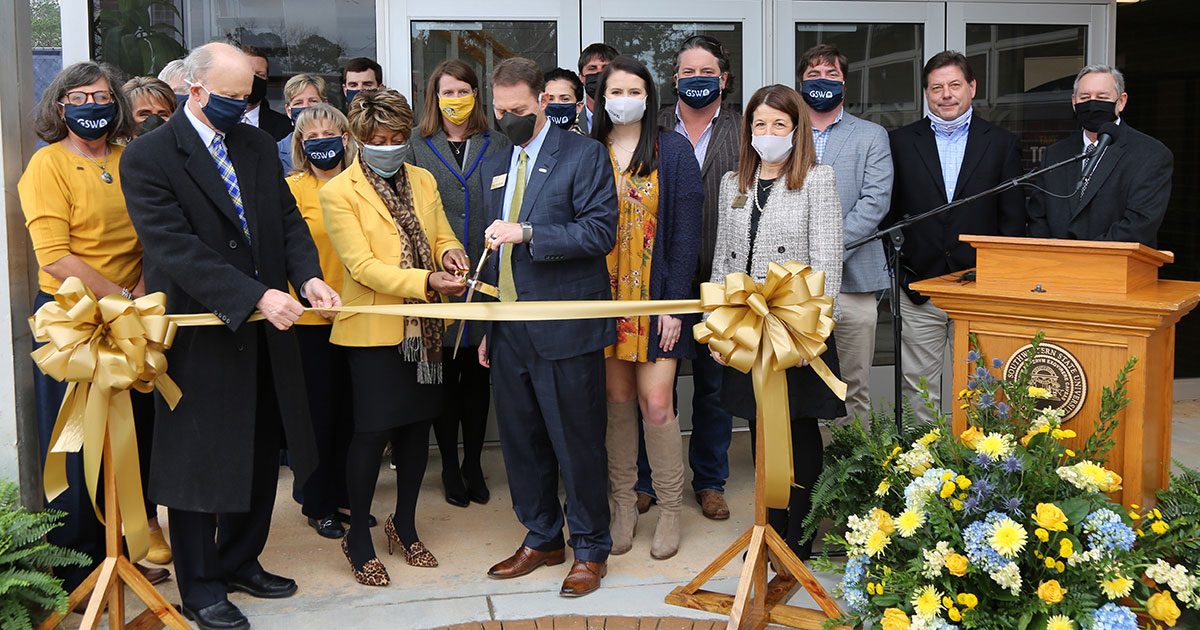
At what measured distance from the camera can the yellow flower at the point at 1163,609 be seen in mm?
3236

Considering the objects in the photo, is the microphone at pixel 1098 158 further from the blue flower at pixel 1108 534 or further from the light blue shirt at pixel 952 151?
the blue flower at pixel 1108 534

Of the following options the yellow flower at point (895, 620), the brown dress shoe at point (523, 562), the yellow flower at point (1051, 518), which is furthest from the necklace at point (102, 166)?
the yellow flower at point (1051, 518)

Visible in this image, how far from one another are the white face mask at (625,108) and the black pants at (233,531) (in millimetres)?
1623

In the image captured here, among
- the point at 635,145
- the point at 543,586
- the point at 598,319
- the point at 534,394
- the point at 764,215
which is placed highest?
the point at 635,145

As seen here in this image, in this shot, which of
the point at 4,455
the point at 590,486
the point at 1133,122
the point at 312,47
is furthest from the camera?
the point at 1133,122

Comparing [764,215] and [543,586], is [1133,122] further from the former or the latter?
[543,586]

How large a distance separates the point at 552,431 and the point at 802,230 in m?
1.26

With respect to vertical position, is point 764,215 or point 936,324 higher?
point 764,215

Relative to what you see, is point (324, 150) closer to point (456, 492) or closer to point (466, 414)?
point (466, 414)

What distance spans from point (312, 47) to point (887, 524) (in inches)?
169

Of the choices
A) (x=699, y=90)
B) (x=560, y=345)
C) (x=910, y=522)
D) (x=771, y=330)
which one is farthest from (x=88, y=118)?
(x=910, y=522)

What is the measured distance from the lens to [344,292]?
424 cm

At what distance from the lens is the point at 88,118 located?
3.95 metres

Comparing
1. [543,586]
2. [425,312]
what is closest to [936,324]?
[543,586]
